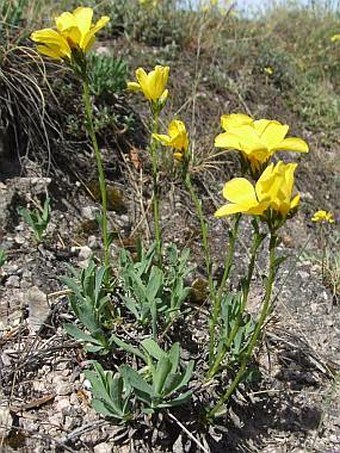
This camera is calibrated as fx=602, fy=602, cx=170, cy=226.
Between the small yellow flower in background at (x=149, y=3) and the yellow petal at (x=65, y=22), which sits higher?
the yellow petal at (x=65, y=22)

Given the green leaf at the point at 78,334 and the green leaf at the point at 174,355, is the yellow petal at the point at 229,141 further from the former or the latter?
the green leaf at the point at 78,334

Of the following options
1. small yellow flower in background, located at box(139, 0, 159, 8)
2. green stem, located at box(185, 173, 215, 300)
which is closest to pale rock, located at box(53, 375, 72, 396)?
green stem, located at box(185, 173, 215, 300)

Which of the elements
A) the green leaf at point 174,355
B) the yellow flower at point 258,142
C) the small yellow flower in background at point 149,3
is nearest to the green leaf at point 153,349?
the green leaf at point 174,355

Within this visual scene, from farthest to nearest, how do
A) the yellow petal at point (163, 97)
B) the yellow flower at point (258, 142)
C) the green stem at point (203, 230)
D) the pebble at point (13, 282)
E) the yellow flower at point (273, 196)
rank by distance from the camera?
1. the pebble at point (13, 282)
2. the yellow petal at point (163, 97)
3. the green stem at point (203, 230)
4. the yellow flower at point (258, 142)
5. the yellow flower at point (273, 196)

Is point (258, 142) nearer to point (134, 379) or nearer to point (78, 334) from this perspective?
point (134, 379)

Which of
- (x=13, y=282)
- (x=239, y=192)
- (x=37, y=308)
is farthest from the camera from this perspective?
(x=13, y=282)

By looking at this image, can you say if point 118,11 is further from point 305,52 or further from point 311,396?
point 311,396

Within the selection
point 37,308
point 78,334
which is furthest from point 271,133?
point 37,308
